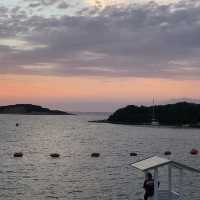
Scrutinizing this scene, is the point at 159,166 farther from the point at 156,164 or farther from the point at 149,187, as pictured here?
the point at 149,187

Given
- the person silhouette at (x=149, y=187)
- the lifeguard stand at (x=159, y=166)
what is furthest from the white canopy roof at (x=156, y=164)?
the person silhouette at (x=149, y=187)

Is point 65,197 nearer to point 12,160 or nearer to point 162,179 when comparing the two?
point 162,179

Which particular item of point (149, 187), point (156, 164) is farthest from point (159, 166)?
point (149, 187)

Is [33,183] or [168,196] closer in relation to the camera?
[168,196]

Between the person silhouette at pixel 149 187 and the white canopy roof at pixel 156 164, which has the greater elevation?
the white canopy roof at pixel 156 164

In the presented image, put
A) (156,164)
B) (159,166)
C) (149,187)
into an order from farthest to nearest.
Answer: (149,187) < (156,164) < (159,166)

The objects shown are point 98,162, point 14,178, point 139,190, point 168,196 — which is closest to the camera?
point 168,196

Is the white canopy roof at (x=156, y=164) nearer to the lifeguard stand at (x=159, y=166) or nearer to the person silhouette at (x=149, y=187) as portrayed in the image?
the lifeguard stand at (x=159, y=166)

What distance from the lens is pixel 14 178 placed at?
5981cm

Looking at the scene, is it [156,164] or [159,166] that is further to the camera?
[156,164]

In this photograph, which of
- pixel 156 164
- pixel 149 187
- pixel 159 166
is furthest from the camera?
pixel 149 187

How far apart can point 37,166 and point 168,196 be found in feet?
140

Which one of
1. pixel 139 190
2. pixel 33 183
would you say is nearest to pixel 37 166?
pixel 33 183

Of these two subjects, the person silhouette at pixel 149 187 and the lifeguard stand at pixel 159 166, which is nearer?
the lifeguard stand at pixel 159 166
